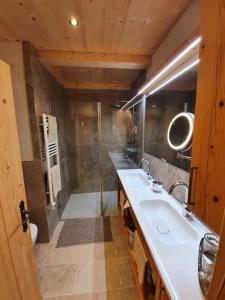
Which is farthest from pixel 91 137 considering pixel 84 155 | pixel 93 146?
pixel 84 155

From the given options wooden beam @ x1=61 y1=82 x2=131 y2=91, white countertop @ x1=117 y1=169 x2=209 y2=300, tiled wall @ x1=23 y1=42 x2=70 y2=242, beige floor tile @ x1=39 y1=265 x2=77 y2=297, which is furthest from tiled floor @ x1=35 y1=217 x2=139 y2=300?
wooden beam @ x1=61 y1=82 x2=131 y2=91

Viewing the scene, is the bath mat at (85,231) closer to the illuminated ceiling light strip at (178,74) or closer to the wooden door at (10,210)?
the wooden door at (10,210)

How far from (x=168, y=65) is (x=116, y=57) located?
79 cm

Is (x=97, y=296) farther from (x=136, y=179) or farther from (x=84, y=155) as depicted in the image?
(x=84, y=155)

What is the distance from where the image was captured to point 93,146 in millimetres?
3258

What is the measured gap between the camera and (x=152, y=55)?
1.79m

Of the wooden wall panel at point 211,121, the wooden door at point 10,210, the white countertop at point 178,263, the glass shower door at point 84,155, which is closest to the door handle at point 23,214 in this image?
the wooden door at point 10,210

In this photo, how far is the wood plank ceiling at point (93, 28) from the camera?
1.09 m

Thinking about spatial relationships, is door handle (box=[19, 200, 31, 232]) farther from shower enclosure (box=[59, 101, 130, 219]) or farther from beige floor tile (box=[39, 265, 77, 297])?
shower enclosure (box=[59, 101, 130, 219])

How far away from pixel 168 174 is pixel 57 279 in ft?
5.36

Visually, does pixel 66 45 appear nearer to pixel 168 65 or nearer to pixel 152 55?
pixel 152 55

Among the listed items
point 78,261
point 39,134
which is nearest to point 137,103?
point 39,134

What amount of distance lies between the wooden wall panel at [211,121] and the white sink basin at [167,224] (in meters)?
0.52

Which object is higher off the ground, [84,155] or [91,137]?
[91,137]
